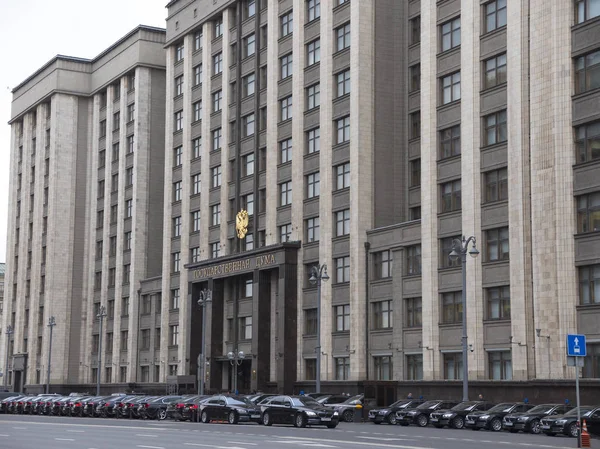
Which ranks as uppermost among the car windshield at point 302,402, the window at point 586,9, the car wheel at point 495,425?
the window at point 586,9

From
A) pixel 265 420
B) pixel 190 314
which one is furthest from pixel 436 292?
pixel 190 314

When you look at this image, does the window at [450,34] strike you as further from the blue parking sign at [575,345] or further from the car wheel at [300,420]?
the blue parking sign at [575,345]

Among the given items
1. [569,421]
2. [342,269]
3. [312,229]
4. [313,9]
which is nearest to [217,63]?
[313,9]

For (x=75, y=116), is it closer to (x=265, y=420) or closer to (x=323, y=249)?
Result: (x=323, y=249)

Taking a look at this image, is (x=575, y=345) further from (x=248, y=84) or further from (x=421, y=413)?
(x=248, y=84)

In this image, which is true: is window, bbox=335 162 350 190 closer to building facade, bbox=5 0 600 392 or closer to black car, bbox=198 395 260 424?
building facade, bbox=5 0 600 392

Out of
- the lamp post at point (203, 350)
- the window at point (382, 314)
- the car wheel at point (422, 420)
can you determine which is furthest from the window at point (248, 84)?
the car wheel at point (422, 420)

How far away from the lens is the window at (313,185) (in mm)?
75625

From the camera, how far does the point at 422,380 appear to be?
211 feet

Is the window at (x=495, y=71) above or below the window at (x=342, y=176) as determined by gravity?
above

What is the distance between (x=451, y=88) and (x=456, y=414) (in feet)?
75.3

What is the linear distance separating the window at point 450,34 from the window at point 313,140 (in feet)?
43.6

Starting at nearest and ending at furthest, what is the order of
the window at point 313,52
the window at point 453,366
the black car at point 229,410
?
the black car at point 229,410
the window at point 453,366
the window at point 313,52

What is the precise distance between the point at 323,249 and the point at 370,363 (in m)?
8.97
